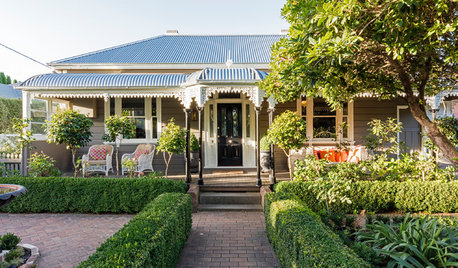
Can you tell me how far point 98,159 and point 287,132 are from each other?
6403mm

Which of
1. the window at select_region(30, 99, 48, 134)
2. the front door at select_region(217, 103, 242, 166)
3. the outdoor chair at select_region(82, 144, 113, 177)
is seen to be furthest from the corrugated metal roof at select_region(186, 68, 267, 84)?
the window at select_region(30, 99, 48, 134)

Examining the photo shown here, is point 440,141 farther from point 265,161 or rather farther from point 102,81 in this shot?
point 102,81

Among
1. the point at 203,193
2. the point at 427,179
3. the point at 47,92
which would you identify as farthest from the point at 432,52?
the point at 47,92

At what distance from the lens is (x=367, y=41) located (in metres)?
4.24

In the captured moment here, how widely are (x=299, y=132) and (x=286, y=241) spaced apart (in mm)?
4116

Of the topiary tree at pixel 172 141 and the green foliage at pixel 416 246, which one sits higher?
the topiary tree at pixel 172 141

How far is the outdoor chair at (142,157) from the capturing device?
325 inches

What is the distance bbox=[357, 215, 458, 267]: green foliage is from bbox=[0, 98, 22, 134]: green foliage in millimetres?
20043

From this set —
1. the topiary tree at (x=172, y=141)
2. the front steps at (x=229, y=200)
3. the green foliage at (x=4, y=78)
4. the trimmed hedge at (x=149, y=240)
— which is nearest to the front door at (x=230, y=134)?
the topiary tree at (x=172, y=141)

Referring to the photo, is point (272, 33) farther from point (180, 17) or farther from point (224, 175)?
point (224, 175)

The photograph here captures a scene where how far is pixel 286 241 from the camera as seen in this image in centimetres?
341

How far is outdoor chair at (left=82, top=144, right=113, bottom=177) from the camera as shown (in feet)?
27.4

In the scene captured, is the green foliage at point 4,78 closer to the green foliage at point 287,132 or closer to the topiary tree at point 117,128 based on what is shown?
the topiary tree at point 117,128

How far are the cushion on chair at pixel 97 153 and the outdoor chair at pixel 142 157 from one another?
816mm
